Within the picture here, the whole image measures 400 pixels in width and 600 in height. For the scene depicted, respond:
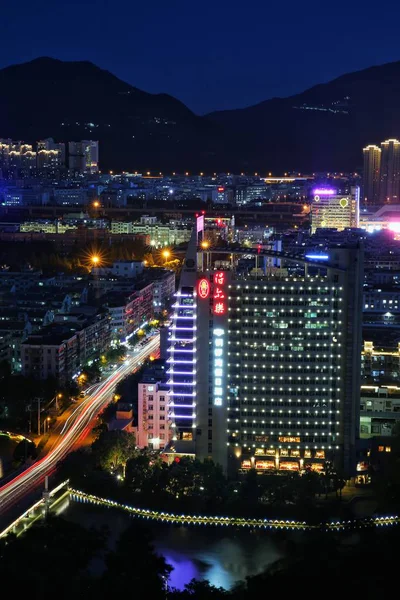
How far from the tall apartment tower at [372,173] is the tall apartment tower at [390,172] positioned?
17cm

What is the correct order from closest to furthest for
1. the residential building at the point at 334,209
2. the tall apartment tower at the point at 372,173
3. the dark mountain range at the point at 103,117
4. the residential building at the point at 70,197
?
1. the residential building at the point at 334,209
2. the residential building at the point at 70,197
3. the tall apartment tower at the point at 372,173
4. the dark mountain range at the point at 103,117

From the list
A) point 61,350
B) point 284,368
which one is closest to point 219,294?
point 284,368

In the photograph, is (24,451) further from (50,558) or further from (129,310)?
(129,310)

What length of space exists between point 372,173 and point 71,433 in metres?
28.3

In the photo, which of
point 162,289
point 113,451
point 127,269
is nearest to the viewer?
point 113,451

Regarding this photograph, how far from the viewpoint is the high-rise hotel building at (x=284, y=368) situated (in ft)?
28.9

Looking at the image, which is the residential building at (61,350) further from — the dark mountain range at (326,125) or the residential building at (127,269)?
the dark mountain range at (326,125)

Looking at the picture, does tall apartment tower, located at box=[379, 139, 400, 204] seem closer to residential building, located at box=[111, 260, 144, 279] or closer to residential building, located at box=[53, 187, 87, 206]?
residential building, located at box=[53, 187, 87, 206]

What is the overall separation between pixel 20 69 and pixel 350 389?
153 feet

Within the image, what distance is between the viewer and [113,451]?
8.75 meters

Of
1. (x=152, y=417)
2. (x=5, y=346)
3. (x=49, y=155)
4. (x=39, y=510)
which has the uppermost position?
(x=49, y=155)

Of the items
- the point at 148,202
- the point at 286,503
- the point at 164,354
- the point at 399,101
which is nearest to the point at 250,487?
the point at 286,503

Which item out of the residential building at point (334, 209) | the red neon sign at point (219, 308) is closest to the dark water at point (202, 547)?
the red neon sign at point (219, 308)

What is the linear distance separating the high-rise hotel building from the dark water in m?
1.03
